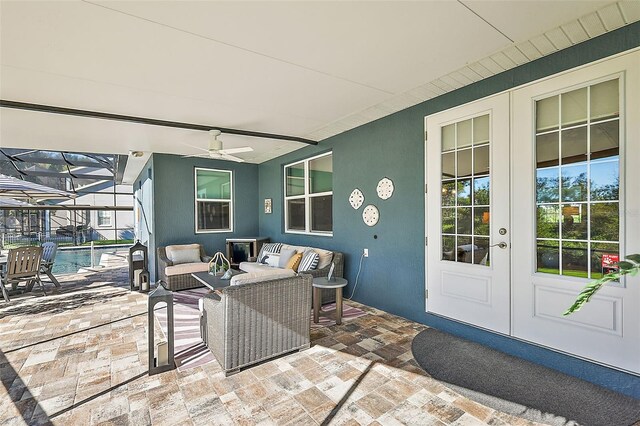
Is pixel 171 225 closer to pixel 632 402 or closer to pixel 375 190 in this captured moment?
pixel 375 190

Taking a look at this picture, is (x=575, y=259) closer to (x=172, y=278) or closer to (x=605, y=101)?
(x=605, y=101)

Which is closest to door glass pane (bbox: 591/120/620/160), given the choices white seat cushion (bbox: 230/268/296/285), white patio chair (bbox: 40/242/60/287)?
white seat cushion (bbox: 230/268/296/285)

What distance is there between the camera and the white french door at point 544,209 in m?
2.22

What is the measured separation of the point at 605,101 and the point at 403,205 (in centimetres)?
209

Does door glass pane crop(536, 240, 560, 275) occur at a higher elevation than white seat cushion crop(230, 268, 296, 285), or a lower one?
higher

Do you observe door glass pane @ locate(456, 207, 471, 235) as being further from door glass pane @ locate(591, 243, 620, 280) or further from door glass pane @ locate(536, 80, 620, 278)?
door glass pane @ locate(591, 243, 620, 280)

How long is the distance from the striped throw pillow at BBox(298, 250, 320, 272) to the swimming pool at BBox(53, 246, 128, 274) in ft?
22.0

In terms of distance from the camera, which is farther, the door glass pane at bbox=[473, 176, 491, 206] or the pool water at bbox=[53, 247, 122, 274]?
the pool water at bbox=[53, 247, 122, 274]

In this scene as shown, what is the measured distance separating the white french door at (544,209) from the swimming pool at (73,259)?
8982 millimetres

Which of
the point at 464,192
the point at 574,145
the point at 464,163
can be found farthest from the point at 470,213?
the point at 574,145

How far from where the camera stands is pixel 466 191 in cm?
326

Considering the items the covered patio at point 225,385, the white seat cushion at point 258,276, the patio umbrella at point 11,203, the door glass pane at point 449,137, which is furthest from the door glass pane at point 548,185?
the patio umbrella at point 11,203

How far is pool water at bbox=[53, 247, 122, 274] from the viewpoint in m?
7.99

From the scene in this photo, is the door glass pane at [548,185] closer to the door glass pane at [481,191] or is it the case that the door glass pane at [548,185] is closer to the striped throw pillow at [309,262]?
the door glass pane at [481,191]
